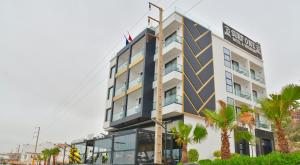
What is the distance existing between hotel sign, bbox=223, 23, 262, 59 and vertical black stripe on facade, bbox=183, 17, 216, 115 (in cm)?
456

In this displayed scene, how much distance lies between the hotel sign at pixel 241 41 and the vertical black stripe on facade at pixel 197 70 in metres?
4.56

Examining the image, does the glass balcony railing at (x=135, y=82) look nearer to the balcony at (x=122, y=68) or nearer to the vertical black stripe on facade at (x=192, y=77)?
the balcony at (x=122, y=68)

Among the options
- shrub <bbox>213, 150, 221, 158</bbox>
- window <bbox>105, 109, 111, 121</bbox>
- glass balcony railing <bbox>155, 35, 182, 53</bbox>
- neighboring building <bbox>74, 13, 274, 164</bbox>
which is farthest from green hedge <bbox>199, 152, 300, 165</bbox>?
window <bbox>105, 109, 111, 121</bbox>

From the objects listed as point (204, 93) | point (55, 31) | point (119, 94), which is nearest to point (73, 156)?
point (119, 94)

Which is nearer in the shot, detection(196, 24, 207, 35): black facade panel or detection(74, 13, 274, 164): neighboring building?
detection(74, 13, 274, 164): neighboring building

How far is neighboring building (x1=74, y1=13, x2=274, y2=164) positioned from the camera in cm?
2534

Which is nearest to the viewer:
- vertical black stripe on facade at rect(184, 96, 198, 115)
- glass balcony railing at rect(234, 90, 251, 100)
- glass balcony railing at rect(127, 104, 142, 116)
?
vertical black stripe on facade at rect(184, 96, 198, 115)

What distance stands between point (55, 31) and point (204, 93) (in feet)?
57.5

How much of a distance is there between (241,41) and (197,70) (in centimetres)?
1213

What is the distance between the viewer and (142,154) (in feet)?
73.7

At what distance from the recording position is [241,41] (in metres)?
38.2

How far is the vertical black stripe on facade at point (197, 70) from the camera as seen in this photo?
92.1 feet

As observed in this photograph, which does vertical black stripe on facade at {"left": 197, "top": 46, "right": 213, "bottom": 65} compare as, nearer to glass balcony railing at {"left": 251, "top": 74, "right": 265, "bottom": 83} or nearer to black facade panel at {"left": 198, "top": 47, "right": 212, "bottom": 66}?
black facade panel at {"left": 198, "top": 47, "right": 212, "bottom": 66}

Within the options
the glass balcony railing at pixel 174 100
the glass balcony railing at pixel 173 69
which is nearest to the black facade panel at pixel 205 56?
the glass balcony railing at pixel 173 69
